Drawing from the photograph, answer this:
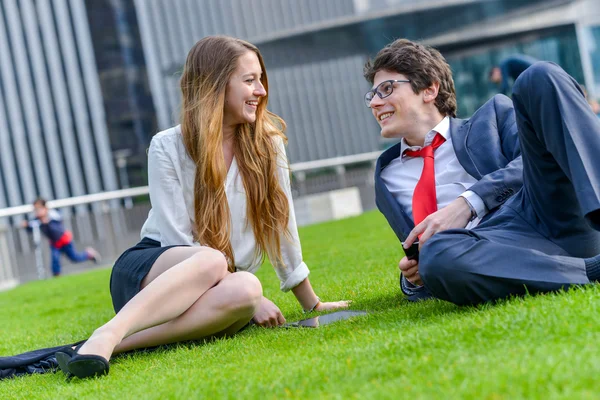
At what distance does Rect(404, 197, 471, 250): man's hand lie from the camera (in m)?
3.76

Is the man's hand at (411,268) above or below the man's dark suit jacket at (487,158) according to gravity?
below

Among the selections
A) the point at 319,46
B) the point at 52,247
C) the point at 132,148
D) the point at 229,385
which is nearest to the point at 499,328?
the point at 229,385

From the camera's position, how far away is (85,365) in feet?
11.7

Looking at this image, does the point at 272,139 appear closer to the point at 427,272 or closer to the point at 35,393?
the point at 427,272

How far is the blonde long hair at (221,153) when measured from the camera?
4.36 m

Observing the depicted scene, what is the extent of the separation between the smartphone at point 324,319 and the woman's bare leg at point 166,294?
472 mm

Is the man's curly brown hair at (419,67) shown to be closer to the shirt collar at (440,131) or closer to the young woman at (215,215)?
the shirt collar at (440,131)

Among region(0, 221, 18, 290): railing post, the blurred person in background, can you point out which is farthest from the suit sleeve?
region(0, 221, 18, 290): railing post

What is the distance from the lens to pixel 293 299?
18.7 feet

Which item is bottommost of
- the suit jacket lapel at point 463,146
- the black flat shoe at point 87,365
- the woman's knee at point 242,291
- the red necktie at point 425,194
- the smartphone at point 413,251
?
the black flat shoe at point 87,365

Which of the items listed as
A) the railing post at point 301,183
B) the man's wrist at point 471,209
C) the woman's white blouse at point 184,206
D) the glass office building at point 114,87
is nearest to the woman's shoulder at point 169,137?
the woman's white blouse at point 184,206

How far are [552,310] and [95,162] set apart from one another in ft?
145

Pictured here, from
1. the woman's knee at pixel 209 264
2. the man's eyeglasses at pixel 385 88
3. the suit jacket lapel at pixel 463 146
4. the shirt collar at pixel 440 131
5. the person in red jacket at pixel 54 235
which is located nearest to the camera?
the woman's knee at pixel 209 264

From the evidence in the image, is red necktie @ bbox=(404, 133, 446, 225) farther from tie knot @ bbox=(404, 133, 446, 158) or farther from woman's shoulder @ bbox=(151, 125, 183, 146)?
woman's shoulder @ bbox=(151, 125, 183, 146)
